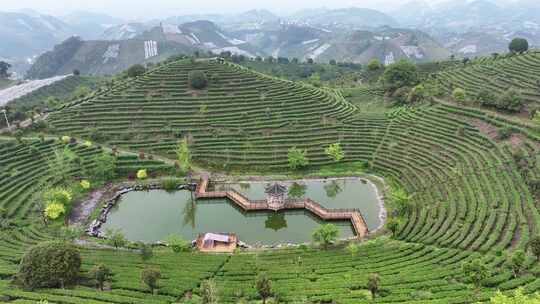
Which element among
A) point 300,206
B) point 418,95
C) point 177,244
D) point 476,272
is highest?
point 418,95

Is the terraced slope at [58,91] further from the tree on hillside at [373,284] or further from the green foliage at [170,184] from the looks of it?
the tree on hillside at [373,284]

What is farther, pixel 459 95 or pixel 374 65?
pixel 374 65

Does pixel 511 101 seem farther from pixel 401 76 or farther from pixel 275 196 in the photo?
pixel 275 196

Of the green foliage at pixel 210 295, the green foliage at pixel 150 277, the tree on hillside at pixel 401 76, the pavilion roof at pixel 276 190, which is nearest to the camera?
the green foliage at pixel 210 295

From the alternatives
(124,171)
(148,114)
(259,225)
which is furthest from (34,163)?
(259,225)

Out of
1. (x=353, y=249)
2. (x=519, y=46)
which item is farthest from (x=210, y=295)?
(x=519, y=46)

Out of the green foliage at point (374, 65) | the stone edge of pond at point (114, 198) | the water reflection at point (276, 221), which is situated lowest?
the water reflection at point (276, 221)

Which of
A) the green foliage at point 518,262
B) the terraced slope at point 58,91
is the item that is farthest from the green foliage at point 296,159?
the terraced slope at point 58,91
